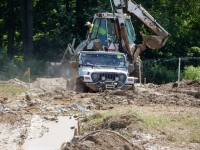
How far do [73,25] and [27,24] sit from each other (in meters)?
3.13

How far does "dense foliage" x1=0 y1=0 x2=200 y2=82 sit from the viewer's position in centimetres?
3669

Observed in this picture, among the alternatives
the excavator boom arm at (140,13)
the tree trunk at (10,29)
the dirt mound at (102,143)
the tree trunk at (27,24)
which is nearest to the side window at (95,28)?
the excavator boom arm at (140,13)

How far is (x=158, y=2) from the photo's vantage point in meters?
37.5

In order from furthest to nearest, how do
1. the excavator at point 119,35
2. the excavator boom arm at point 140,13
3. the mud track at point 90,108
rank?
the excavator boom arm at point 140,13, the excavator at point 119,35, the mud track at point 90,108

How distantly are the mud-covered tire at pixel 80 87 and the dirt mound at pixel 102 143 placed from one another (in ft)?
38.6

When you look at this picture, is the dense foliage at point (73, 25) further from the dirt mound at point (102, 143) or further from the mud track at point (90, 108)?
the dirt mound at point (102, 143)

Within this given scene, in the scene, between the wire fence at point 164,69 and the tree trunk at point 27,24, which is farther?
the tree trunk at point 27,24

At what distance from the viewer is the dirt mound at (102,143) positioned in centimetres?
1053

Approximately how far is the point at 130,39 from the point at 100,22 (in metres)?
1.61

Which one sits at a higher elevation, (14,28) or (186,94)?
(14,28)

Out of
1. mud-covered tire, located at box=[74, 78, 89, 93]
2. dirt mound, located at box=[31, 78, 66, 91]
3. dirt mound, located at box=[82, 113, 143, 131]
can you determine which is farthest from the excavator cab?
dirt mound, located at box=[82, 113, 143, 131]

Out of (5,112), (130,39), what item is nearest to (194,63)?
(130,39)

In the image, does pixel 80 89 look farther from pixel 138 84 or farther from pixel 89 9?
pixel 89 9

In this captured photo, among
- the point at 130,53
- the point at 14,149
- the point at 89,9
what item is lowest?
the point at 14,149
